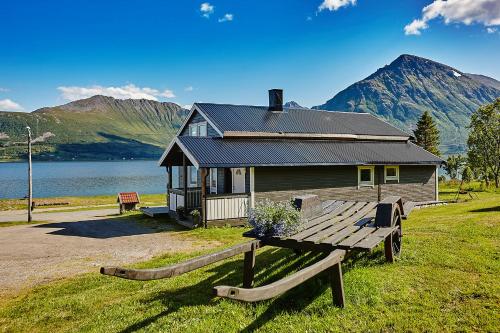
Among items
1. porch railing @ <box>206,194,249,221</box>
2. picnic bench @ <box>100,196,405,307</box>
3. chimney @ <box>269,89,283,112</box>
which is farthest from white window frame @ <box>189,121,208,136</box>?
picnic bench @ <box>100,196,405,307</box>

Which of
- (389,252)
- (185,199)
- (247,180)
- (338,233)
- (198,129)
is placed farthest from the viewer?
(198,129)

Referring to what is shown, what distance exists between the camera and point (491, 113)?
4506 centimetres

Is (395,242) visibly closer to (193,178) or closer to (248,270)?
(248,270)

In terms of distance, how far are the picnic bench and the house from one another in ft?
31.9

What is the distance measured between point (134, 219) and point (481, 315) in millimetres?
19726

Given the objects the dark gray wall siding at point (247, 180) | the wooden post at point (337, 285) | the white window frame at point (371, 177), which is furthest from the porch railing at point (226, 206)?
the wooden post at point (337, 285)

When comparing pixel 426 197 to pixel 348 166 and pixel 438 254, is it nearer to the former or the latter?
pixel 348 166

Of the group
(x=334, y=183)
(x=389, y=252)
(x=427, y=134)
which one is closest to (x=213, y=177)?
(x=334, y=183)

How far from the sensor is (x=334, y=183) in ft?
72.1

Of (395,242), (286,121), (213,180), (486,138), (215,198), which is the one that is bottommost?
(395,242)

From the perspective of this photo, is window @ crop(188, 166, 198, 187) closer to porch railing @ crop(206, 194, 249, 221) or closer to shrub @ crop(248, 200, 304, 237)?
porch railing @ crop(206, 194, 249, 221)

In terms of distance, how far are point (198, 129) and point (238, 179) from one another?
5.48 meters

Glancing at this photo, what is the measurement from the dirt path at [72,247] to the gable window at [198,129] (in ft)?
24.2


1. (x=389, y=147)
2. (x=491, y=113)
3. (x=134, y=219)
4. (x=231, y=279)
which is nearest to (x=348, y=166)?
(x=389, y=147)
